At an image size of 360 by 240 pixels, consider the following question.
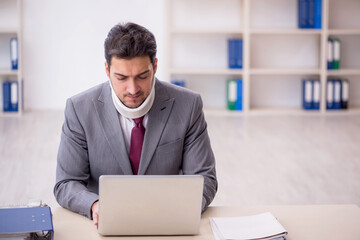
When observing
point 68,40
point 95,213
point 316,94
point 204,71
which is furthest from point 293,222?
point 68,40

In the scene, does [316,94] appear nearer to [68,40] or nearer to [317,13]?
[317,13]

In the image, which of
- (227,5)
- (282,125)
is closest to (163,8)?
(227,5)

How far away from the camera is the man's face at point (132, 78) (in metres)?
2.14

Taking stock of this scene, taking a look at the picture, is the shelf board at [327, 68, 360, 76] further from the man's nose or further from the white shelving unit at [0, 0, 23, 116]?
the man's nose

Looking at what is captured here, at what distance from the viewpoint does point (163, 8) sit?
709 cm

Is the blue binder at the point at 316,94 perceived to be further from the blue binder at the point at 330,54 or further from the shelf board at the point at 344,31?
the shelf board at the point at 344,31

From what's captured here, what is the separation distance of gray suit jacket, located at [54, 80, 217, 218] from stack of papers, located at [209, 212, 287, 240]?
326mm

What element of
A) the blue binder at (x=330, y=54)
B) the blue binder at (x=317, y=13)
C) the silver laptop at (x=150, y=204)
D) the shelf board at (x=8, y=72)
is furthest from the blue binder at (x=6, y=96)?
the silver laptop at (x=150, y=204)

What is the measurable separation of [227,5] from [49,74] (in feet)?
7.28

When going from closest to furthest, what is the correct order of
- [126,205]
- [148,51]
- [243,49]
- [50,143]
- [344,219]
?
1. [126,205]
2. [344,219]
3. [148,51]
4. [50,143]
5. [243,49]

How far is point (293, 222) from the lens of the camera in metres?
2.00

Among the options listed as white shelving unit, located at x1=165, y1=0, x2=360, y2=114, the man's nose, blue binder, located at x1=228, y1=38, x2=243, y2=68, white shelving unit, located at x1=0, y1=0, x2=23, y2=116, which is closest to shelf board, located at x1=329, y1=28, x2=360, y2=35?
white shelving unit, located at x1=165, y1=0, x2=360, y2=114

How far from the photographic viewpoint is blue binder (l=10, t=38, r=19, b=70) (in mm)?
6762

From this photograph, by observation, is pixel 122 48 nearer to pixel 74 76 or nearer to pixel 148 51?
pixel 148 51
